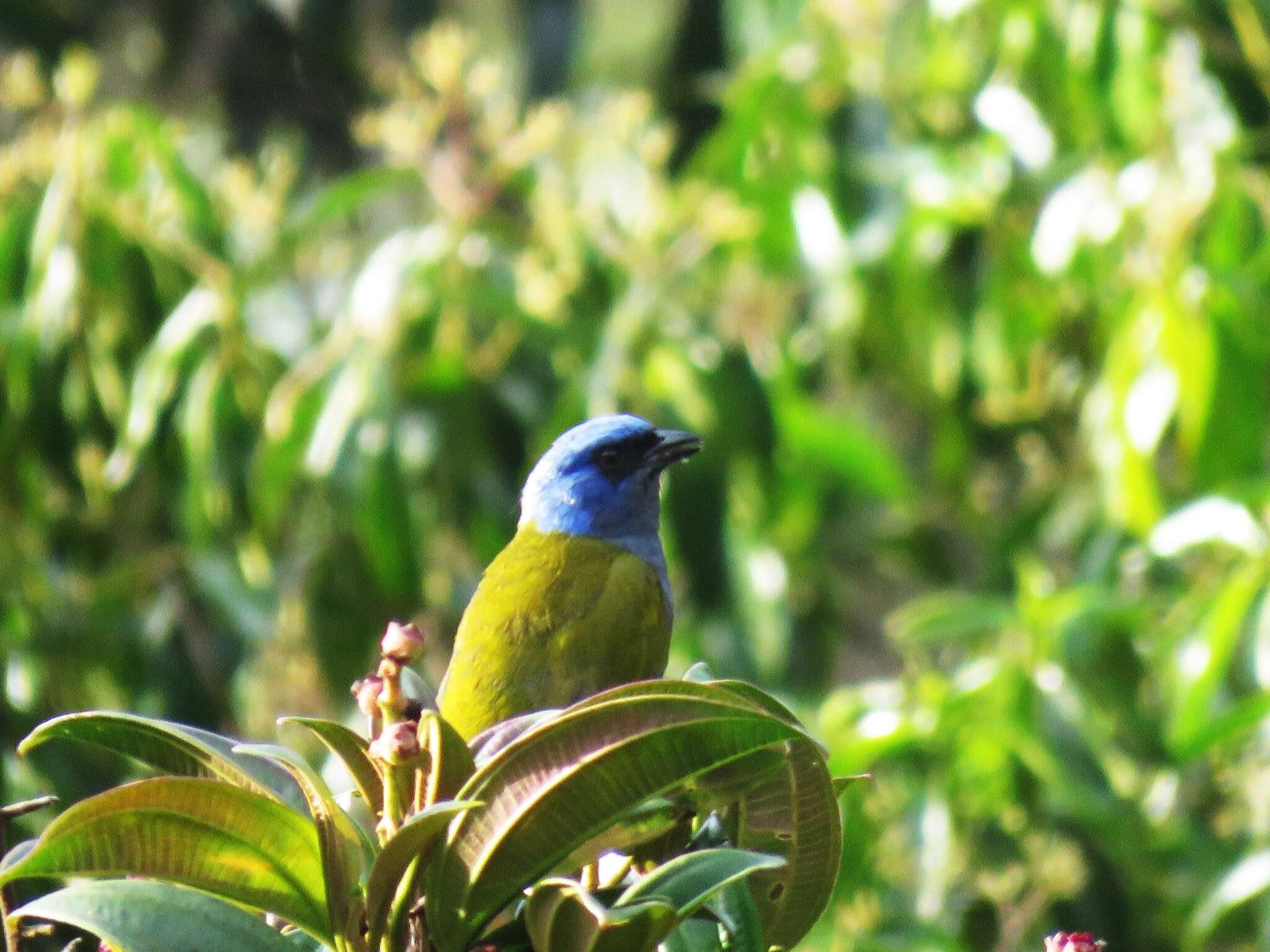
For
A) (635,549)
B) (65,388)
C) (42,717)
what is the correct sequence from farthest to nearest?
1. (65,388)
2. (42,717)
3. (635,549)

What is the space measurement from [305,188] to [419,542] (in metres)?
4.16

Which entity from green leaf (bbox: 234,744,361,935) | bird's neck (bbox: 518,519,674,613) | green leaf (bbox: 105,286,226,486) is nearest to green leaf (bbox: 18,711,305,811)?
green leaf (bbox: 234,744,361,935)

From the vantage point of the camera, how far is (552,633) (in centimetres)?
298

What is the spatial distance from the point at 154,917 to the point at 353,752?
222mm

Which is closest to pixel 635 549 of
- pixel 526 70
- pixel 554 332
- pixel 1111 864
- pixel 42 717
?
pixel 554 332

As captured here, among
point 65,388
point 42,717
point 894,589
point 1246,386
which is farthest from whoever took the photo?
point 894,589

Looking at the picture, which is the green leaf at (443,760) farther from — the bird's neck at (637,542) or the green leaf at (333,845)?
the bird's neck at (637,542)

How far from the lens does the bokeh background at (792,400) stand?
431 cm

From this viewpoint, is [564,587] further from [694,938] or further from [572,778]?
[572,778]

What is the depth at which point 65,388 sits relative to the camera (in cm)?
514

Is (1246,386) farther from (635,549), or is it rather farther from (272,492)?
(272,492)

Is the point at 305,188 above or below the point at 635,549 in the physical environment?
above

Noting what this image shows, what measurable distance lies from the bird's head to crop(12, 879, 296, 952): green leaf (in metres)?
2.03

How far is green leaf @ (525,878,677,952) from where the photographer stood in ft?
4.73
